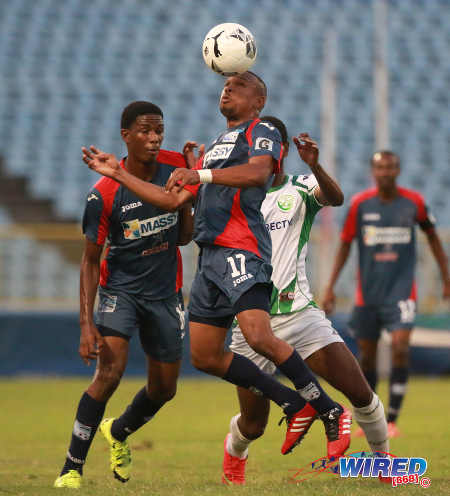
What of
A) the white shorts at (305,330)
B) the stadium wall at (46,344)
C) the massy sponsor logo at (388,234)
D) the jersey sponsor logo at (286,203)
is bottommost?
the stadium wall at (46,344)

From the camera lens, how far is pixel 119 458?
5793mm

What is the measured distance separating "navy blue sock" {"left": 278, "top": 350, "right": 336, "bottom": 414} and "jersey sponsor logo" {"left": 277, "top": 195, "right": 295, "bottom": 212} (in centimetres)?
121

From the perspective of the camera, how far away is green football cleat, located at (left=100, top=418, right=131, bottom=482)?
18.7 feet

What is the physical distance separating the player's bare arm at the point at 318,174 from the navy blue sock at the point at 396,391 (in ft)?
11.9

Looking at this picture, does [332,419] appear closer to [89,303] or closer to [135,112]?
[89,303]

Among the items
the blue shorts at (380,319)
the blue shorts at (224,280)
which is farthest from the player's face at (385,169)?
the blue shorts at (224,280)

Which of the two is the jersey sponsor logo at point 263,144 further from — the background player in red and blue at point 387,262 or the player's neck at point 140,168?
the background player in red and blue at point 387,262

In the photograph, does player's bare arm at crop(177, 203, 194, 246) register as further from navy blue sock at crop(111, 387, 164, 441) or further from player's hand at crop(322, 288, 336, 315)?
player's hand at crop(322, 288, 336, 315)

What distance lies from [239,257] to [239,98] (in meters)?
0.97

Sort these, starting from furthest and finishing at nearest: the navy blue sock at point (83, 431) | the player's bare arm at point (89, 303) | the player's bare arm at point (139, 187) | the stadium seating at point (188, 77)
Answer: the stadium seating at point (188, 77), the navy blue sock at point (83, 431), the player's bare arm at point (89, 303), the player's bare arm at point (139, 187)

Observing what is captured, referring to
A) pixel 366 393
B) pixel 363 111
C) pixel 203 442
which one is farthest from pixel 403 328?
pixel 363 111

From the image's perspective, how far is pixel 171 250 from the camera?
5.94 metres

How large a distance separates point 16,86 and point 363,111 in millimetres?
7811

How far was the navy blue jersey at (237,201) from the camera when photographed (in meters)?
5.20
